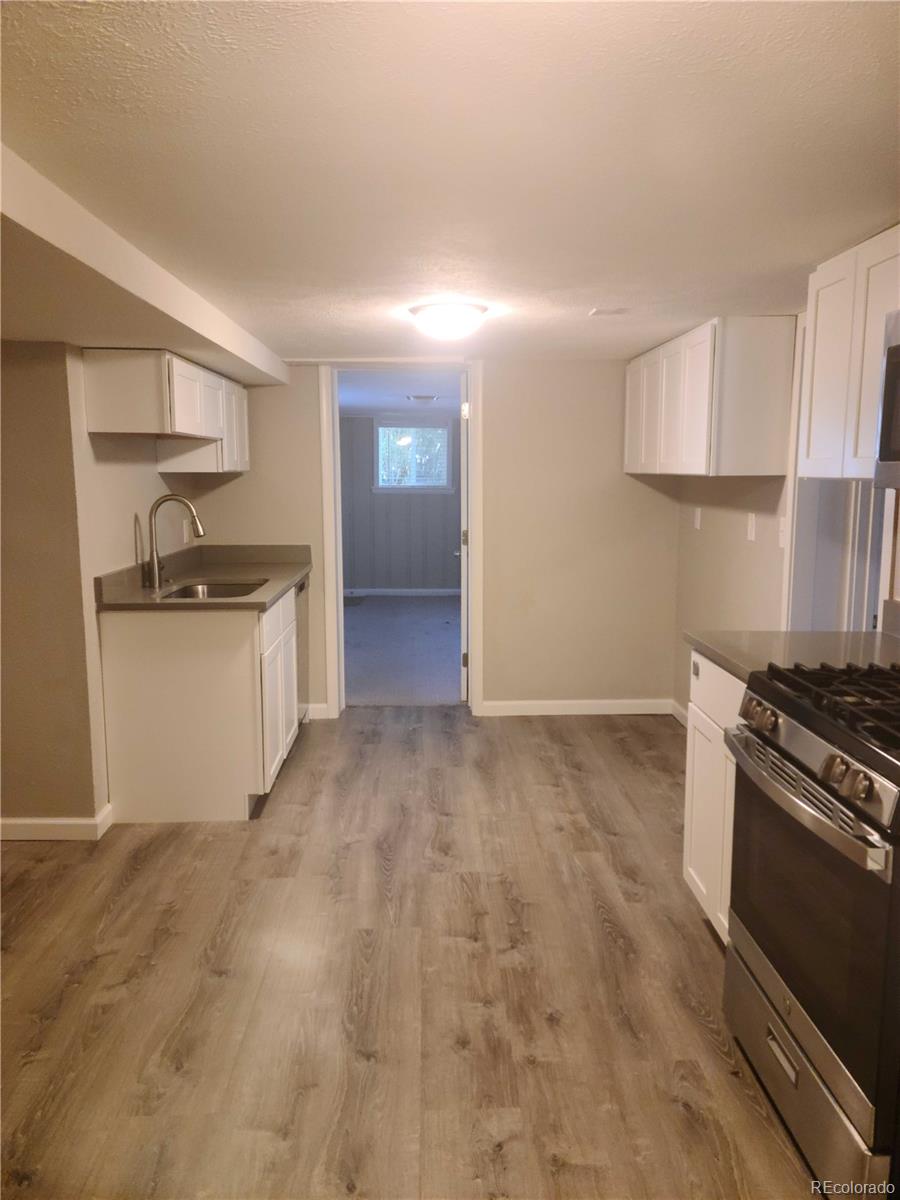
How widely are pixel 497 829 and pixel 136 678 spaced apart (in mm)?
1665

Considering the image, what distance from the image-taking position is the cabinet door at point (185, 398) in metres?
3.41

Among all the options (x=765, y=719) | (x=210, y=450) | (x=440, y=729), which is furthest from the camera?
(x=440, y=729)

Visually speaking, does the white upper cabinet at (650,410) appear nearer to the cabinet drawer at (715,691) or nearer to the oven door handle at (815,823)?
the cabinet drawer at (715,691)

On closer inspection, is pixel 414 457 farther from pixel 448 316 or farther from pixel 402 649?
pixel 448 316

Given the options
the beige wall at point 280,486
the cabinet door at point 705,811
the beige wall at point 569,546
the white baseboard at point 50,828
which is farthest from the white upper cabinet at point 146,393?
the cabinet door at point 705,811

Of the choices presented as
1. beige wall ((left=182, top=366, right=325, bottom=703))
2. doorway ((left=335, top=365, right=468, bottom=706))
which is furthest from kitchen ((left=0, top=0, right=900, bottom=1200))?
doorway ((left=335, top=365, right=468, bottom=706))

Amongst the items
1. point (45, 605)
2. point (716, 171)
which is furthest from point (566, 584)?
point (716, 171)

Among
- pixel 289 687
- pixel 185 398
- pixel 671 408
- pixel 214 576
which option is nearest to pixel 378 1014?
pixel 289 687

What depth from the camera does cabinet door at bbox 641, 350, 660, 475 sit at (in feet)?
14.1

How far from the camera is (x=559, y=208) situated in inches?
78.9

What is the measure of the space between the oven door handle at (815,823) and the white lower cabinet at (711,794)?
27cm

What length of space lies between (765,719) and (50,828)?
2.88 m

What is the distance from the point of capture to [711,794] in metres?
2.55

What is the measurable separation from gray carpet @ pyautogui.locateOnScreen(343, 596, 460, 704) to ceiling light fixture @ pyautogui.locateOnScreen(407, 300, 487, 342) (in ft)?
8.75
